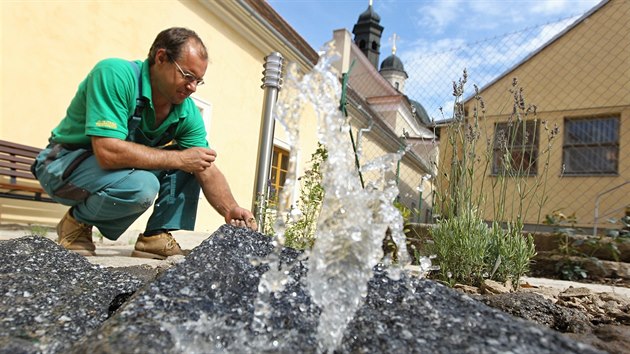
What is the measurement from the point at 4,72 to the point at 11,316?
338 centimetres

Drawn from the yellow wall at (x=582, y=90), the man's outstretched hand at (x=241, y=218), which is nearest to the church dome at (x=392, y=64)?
the yellow wall at (x=582, y=90)

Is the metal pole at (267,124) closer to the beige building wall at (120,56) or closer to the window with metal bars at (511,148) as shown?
the window with metal bars at (511,148)

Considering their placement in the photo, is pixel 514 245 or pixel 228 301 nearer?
pixel 228 301

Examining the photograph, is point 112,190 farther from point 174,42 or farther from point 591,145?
point 591,145

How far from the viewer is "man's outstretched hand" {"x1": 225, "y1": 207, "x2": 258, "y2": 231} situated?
7.79ft

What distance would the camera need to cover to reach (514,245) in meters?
2.23

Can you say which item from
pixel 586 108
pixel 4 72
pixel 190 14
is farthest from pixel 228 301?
pixel 586 108

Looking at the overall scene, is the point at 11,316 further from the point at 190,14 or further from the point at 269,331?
the point at 190,14

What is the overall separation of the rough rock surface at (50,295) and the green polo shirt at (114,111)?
72cm

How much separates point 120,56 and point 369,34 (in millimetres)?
36783

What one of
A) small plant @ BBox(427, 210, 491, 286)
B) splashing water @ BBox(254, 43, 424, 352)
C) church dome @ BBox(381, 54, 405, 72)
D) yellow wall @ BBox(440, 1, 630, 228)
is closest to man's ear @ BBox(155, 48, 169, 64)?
splashing water @ BBox(254, 43, 424, 352)

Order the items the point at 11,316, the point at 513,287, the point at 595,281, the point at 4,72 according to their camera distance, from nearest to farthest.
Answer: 1. the point at 11,316
2. the point at 513,287
3. the point at 595,281
4. the point at 4,72

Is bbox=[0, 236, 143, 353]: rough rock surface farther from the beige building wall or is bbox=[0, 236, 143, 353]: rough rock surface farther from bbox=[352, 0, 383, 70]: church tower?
bbox=[352, 0, 383, 70]: church tower

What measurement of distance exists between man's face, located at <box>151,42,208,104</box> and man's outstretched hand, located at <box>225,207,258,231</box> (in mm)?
690
